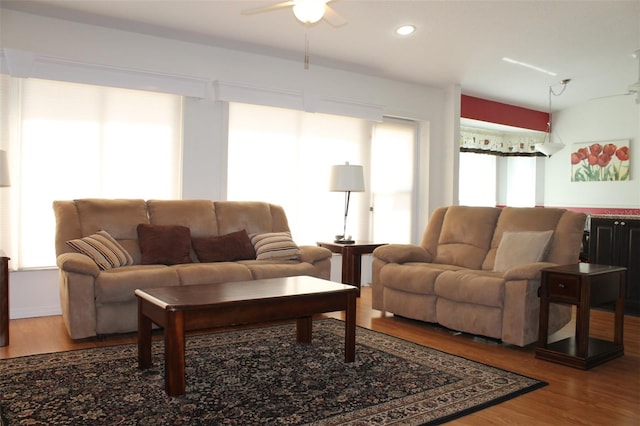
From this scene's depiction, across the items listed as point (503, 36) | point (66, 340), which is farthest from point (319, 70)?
point (66, 340)

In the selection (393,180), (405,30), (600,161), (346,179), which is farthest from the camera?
(600,161)

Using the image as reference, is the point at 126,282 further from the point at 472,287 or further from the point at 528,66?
the point at 528,66

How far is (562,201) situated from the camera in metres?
8.35

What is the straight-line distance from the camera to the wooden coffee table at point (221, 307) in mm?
2586

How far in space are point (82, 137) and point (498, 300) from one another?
144 inches

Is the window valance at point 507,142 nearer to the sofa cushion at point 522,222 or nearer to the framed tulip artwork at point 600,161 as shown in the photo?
the framed tulip artwork at point 600,161

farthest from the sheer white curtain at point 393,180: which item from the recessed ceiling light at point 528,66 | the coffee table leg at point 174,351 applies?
the coffee table leg at point 174,351

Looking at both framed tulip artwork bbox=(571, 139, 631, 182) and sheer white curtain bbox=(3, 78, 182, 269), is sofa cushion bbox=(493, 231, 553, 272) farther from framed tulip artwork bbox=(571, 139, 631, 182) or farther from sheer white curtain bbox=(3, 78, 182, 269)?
framed tulip artwork bbox=(571, 139, 631, 182)

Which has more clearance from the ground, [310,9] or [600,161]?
[310,9]

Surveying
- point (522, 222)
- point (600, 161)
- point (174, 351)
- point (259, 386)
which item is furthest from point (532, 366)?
point (600, 161)

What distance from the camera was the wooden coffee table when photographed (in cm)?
259

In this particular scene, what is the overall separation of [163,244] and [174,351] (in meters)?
1.82

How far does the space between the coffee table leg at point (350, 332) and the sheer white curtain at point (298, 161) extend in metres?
2.50

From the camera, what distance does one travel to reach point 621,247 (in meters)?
5.03
